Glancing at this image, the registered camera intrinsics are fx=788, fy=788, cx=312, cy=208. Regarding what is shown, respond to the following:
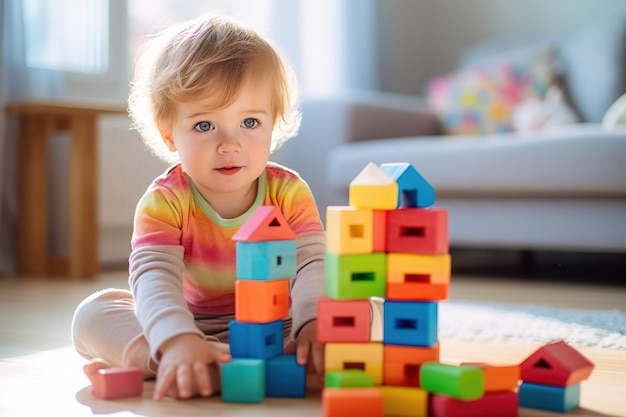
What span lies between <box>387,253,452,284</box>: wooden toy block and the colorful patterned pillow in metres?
2.16

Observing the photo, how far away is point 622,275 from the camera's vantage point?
8.18ft

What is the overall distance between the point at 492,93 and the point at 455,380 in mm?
2348

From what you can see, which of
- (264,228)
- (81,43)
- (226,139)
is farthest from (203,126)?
(81,43)

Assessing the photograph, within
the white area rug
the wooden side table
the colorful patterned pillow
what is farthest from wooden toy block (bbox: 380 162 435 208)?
the colorful patterned pillow

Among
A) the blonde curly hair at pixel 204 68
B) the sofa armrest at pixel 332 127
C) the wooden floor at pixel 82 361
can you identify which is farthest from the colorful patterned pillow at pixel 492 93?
Result: the blonde curly hair at pixel 204 68

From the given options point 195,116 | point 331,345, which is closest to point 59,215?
point 195,116

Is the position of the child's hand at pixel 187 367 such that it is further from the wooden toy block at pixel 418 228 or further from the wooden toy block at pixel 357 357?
the wooden toy block at pixel 418 228

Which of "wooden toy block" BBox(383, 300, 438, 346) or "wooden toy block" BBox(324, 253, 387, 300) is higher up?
"wooden toy block" BBox(324, 253, 387, 300)

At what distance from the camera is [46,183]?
254 cm

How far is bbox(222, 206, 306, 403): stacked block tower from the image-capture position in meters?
0.92

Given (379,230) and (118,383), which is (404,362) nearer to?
(379,230)

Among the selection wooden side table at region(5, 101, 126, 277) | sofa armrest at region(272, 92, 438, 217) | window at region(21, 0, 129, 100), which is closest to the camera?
wooden side table at region(5, 101, 126, 277)

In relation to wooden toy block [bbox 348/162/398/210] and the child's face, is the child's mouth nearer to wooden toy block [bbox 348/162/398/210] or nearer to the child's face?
the child's face

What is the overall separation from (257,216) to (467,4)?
10.2 ft
